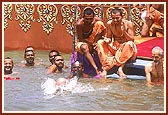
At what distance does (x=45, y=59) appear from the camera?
9.51 ft

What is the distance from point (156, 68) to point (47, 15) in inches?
31.7

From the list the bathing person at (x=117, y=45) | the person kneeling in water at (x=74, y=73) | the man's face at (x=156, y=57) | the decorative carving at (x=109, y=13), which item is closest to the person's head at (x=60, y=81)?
the person kneeling in water at (x=74, y=73)

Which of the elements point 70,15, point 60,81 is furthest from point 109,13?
point 60,81

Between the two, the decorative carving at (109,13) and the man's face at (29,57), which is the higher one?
the decorative carving at (109,13)

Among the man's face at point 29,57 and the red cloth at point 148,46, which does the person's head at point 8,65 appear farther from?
the red cloth at point 148,46

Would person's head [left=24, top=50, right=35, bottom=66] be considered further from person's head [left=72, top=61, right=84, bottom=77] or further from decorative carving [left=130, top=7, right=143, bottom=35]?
decorative carving [left=130, top=7, right=143, bottom=35]

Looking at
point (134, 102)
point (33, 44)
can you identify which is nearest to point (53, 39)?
point (33, 44)

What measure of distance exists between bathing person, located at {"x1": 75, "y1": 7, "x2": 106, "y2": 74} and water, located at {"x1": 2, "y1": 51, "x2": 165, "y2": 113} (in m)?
0.11

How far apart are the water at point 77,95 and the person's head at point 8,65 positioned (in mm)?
27

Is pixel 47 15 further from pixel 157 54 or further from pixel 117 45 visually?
pixel 157 54

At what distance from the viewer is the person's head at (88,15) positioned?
9.52ft

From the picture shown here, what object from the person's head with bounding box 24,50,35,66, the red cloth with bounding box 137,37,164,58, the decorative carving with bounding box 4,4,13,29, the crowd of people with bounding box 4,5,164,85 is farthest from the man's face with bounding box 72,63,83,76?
the decorative carving with bounding box 4,4,13,29

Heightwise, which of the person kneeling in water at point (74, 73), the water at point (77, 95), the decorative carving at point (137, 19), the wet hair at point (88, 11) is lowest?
the water at point (77, 95)

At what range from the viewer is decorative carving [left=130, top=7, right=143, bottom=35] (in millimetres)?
2914
